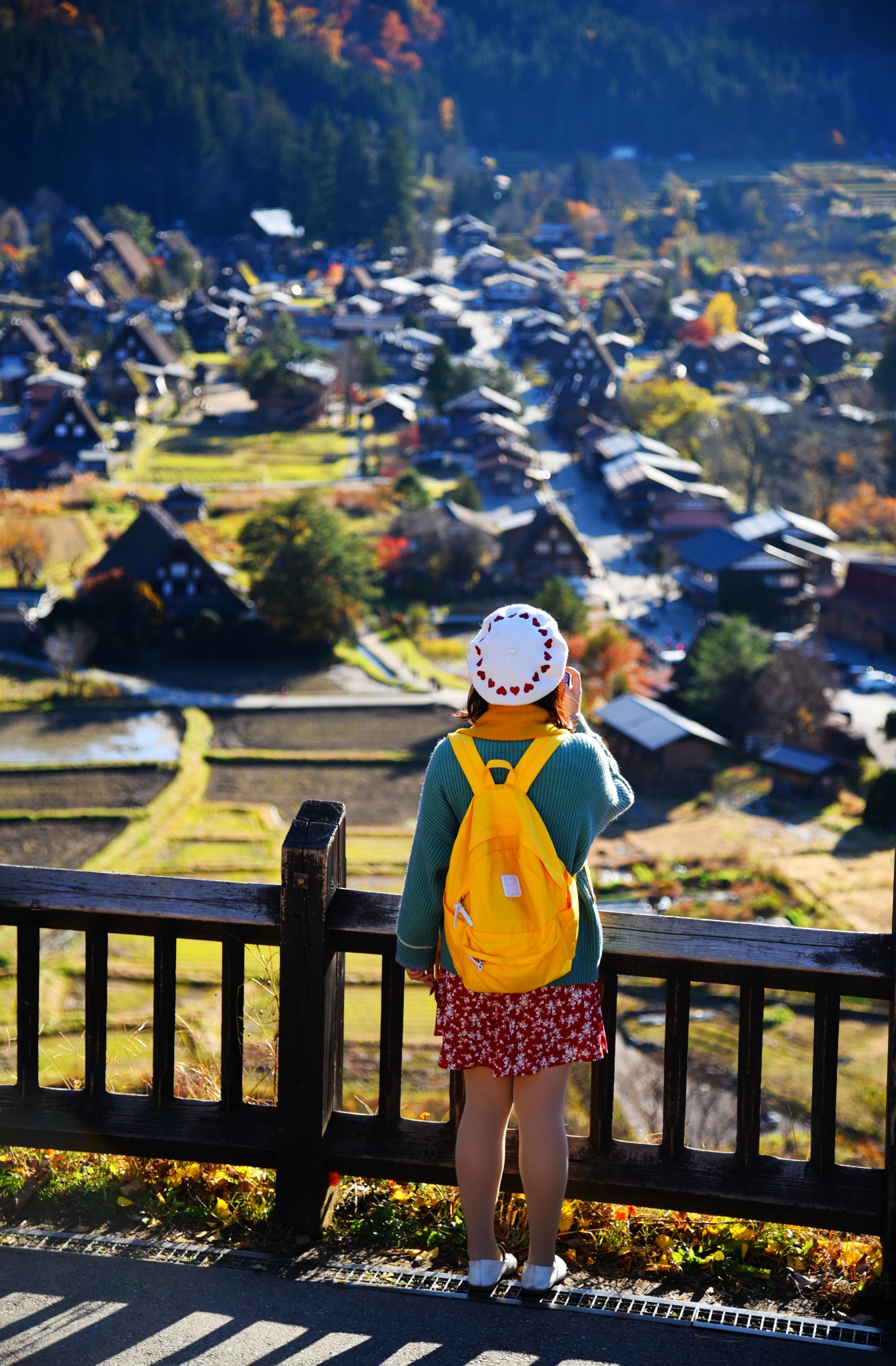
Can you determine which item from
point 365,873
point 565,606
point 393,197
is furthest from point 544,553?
point 393,197

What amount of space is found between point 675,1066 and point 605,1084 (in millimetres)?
153

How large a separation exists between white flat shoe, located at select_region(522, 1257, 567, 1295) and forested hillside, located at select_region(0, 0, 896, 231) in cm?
7911

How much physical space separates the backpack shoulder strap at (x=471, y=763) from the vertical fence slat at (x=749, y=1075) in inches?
29.6

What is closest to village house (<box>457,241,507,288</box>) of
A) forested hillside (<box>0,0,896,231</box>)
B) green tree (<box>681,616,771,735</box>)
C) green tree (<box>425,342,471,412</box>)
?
forested hillside (<box>0,0,896,231</box>)

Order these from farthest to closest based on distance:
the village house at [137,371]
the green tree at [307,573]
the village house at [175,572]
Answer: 1. the village house at [137,371]
2. the village house at [175,572]
3. the green tree at [307,573]

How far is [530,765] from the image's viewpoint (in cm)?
248

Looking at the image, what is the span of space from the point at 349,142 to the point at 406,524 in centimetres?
5407

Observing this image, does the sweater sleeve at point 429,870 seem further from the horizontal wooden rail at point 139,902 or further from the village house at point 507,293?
the village house at point 507,293

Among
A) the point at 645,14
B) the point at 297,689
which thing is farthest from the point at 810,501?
the point at 645,14

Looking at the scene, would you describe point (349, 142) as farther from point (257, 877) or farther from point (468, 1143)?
point (468, 1143)

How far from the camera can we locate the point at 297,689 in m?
25.7

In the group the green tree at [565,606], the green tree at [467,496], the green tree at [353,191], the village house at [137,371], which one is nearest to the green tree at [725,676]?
the green tree at [565,606]

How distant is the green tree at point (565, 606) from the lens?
2680cm

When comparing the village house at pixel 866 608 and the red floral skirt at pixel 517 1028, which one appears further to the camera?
the village house at pixel 866 608
